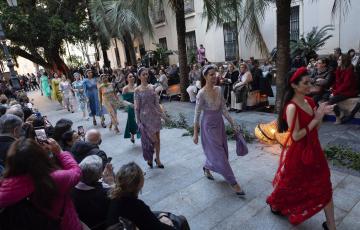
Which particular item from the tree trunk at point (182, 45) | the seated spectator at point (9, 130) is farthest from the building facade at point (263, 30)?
the seated spectator at point (9, 130)

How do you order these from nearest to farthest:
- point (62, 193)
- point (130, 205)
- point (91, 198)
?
1. point (62, 193)
2. point (130, 205)
3. point (91, 198)

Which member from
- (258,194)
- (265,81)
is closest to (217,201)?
(258,194)

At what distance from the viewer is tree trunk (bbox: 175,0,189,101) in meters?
9.81

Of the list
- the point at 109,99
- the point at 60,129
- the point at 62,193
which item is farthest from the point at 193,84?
the point at 62,193

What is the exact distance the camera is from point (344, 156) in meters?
4.80

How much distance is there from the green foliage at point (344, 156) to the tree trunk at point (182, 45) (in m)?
6.44

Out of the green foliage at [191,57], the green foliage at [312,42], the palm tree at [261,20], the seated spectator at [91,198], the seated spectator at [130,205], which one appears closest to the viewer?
the seated spectator at [130,205]

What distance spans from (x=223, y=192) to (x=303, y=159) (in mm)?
1554

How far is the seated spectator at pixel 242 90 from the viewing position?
863cm

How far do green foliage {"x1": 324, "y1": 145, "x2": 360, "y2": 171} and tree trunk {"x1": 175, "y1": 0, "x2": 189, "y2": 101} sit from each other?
6438 millimetres

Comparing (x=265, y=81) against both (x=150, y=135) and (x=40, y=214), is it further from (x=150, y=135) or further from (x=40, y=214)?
(x=40, y=214)

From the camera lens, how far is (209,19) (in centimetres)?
886

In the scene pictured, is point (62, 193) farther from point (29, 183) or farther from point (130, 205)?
point (130, 205)

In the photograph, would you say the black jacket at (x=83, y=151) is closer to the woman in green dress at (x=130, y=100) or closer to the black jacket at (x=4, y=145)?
the black jacket at (x=4, y=145)
